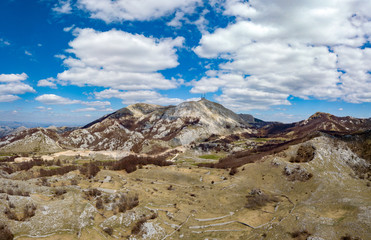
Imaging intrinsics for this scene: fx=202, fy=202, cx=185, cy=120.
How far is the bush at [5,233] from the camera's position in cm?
2256

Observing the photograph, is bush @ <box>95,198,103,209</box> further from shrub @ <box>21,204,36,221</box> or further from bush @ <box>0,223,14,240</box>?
bush @ <box>0,223,14,240</box>

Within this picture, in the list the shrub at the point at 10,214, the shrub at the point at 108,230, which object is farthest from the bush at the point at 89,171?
the shrub at the point at 108,230

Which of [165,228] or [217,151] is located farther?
[217,151]

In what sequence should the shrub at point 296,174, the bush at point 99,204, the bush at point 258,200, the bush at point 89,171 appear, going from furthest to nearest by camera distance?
the bush at point 89,171
the shrub at point 296,174
the bush at point 258,200
the bush at point 99,204

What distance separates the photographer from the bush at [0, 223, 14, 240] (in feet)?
74.0

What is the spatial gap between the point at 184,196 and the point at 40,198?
27329mm

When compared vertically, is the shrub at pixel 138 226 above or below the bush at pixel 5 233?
below

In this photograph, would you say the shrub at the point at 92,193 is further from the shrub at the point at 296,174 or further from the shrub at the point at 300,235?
Result: the shrub at the point at 296,174

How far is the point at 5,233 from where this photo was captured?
75.4ft

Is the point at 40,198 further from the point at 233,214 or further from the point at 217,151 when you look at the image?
the point at 217,151

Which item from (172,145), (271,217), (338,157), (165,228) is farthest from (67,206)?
Answer: (172,145)

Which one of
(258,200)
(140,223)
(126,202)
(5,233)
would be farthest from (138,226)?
(258,200)

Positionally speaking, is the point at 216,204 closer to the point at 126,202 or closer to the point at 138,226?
the point at 138,226

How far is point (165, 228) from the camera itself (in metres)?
31.3
